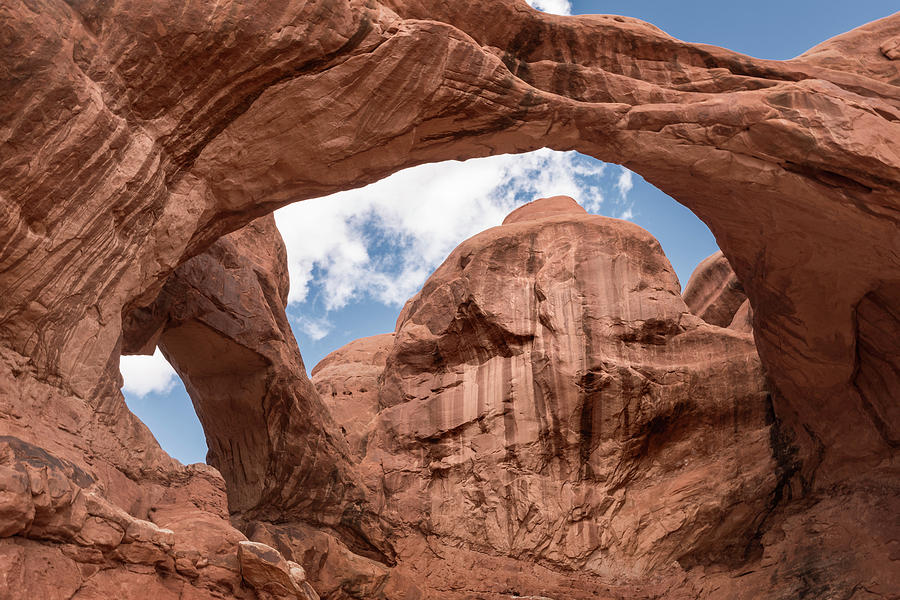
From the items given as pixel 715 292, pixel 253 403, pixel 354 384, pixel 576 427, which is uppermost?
pixel 715 292

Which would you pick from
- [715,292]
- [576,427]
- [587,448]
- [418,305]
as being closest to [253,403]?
[418,305]

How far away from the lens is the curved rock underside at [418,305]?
7.04 meters

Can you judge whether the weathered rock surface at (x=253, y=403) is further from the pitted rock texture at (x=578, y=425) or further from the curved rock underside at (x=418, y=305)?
the pitted rock texture at (x=578, y=425)

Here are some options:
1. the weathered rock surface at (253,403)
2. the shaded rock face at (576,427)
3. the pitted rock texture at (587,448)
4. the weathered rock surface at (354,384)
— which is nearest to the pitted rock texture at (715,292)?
the pitted rock texture at (587,448)

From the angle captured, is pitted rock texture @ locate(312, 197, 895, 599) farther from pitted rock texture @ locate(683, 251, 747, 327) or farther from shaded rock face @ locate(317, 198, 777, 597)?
pitted rock texture @ locate(683, 251, 747, 327)

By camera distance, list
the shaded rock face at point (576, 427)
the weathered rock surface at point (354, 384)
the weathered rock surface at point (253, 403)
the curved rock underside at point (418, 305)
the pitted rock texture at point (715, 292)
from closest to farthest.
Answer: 1. the curved rock underside at point (418, 305)
2. the weathered rock surface at point (253, 403)
3. the shaded rock face at point (576, 427)
4. the weathered rock surface at point (354, 384)
5. the pitted rock texture at point (715, 292)

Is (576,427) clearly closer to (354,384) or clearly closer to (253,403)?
(253,403)

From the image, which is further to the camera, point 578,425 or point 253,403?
point 578,425

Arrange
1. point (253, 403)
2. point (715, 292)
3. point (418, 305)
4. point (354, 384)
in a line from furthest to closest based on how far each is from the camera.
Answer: point (715, 292) → point (354, 384) → point (418, 305) → point (253, 403)

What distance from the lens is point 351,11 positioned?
820 centimetres

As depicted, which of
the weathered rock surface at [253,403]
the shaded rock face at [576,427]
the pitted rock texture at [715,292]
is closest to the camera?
the weathered rock surface at [253,403]

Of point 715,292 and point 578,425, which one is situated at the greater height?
point 715,292

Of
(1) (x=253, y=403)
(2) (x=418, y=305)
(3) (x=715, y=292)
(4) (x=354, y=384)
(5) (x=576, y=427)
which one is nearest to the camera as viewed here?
(1) (x=253, y=403)

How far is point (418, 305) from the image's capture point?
16.2m
